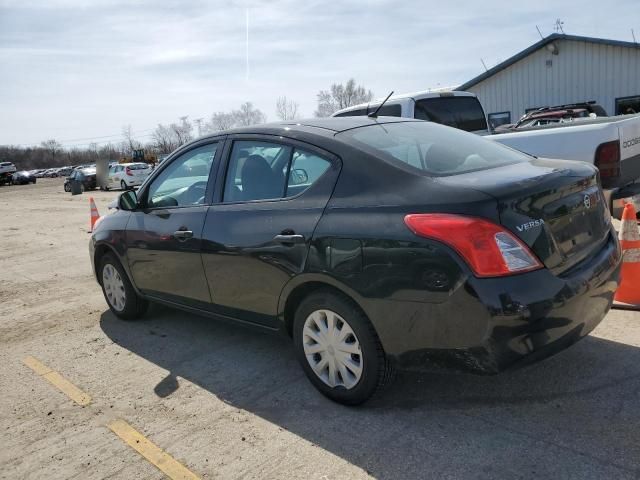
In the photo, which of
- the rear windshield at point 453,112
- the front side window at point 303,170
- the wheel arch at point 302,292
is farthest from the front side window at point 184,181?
the rear windshield at point 453,112

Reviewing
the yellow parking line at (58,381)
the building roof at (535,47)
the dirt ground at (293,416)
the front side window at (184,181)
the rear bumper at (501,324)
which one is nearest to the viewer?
the rear bumper at (501,324)

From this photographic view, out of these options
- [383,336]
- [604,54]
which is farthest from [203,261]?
[604,54]

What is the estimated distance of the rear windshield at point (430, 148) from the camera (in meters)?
3.10

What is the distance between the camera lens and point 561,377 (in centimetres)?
329

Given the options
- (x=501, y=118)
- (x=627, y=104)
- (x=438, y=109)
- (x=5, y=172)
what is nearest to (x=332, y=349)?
(x=438, y=109)

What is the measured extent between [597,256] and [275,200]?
1.88 m

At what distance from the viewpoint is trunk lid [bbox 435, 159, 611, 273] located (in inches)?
103

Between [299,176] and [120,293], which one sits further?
[120,293]

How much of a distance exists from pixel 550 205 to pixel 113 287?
13.1 ft

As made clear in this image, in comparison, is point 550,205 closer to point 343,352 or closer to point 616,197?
point 343,352

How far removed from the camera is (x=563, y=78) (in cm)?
2136

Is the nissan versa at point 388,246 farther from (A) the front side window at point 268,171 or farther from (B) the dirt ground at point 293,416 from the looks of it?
(B) the dirt ground at point 293,416

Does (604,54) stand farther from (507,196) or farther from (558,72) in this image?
(507,196)

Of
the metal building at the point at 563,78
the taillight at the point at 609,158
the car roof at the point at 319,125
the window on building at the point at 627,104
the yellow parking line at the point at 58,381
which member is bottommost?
the yellow parking line at the point at 58,381
